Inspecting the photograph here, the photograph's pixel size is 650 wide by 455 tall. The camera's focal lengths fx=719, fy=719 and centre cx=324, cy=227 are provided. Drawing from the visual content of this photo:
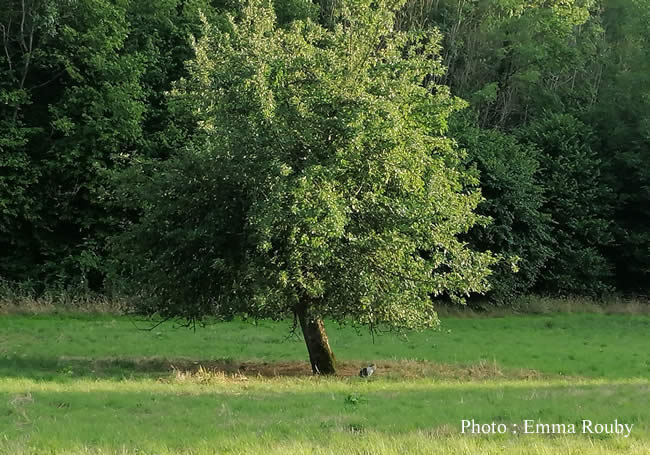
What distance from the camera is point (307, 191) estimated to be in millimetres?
14688

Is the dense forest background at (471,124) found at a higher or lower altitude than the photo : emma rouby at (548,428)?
higher

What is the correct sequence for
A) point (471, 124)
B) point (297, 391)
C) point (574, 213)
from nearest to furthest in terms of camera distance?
point (297, 391)
point (471, 124)
point (574, 213)

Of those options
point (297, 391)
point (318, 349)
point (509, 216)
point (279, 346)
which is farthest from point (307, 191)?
point (509, 216)

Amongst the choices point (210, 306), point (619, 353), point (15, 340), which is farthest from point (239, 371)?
point (619, 353)

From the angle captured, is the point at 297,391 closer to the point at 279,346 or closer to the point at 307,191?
the point at 307,191

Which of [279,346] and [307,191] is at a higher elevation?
[307,191]

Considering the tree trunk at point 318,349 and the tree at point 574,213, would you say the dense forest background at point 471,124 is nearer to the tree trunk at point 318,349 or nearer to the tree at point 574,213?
the tree at point 574,213

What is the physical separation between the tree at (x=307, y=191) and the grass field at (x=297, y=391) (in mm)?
1955

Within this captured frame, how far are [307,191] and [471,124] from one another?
95.2ft

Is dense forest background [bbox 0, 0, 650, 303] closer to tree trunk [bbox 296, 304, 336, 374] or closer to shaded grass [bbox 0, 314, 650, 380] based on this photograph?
shaded grass [bbox 0, 314, 650, 380]

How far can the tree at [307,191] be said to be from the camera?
15.1m

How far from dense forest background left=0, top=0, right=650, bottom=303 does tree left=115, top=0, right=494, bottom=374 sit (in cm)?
1233

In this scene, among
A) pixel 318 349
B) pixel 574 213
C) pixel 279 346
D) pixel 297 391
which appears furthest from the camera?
pixel 574 213

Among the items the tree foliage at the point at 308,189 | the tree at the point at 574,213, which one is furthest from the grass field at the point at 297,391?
the tree at the point at 574,213
